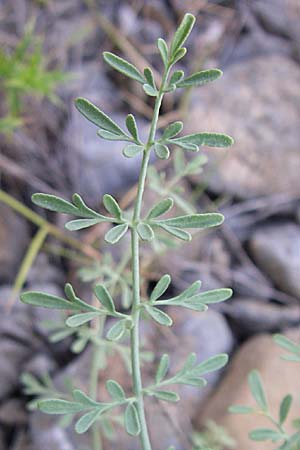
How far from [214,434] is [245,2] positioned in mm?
1359

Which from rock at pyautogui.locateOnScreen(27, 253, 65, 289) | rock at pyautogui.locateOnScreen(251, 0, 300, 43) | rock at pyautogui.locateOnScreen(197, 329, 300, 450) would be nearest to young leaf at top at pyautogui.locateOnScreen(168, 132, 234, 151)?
rock at pyautogui.locateOnScreen(197, 329, 300, 450)

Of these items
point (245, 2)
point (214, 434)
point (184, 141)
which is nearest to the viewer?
point (184, 141)

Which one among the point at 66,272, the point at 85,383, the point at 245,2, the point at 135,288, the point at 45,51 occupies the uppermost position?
the point at 245,2

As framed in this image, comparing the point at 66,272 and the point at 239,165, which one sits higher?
the point at 239,165

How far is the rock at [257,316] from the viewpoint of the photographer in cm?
133

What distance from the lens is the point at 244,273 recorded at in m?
1.43

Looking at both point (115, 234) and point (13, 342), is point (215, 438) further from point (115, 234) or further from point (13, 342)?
point (115, 234)

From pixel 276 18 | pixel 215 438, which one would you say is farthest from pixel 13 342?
pixel 276 18

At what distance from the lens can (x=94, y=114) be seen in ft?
1.27

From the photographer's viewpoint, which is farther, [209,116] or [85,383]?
[209,116]

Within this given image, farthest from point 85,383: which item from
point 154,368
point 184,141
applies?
point 184,141

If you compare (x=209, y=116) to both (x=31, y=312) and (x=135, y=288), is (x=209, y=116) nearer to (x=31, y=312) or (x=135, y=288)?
(x=31, y=312)

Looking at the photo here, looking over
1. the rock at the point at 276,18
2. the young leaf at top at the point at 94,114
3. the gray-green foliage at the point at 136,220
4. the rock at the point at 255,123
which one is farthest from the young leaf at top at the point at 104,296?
the rock at the point at 276,18

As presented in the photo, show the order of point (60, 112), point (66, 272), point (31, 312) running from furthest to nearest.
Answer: point (60, 112) → point (66, 272) → point (31, 312)
